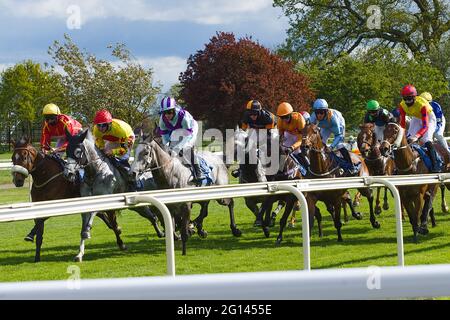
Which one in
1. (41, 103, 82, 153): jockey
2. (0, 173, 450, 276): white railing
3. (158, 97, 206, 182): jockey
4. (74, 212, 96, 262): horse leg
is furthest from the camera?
(158, 97, 206, 182): jockey

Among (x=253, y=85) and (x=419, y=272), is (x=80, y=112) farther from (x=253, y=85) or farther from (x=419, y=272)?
(x=419, y=272)

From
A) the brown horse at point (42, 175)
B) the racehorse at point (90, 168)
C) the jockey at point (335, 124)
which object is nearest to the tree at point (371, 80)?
the jockey at point (335, 124)

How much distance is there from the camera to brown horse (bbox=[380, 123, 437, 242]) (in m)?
8.41

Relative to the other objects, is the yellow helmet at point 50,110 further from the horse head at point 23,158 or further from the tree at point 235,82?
the tree at point 235,82

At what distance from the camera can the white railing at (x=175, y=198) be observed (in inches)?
150

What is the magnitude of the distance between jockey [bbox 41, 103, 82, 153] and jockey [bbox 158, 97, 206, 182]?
1104mm

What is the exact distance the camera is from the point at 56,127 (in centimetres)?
888

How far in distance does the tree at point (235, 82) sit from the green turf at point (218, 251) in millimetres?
17145

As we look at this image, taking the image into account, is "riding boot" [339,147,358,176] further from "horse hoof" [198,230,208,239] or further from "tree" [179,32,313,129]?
"tree" [179,32,313,129]

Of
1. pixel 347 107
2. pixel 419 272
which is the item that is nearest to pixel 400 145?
pixel 419 272

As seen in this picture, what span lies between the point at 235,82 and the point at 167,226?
25216mm

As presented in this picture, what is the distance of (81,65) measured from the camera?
27516 millimetres

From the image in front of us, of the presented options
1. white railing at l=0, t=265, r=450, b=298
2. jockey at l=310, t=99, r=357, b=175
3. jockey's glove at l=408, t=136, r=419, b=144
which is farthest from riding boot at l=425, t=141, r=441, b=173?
white railing at l=0, t=265, r=450, b=298

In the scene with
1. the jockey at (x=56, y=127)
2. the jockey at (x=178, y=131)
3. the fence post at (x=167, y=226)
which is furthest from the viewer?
the jockey at (x=178, y=131)
